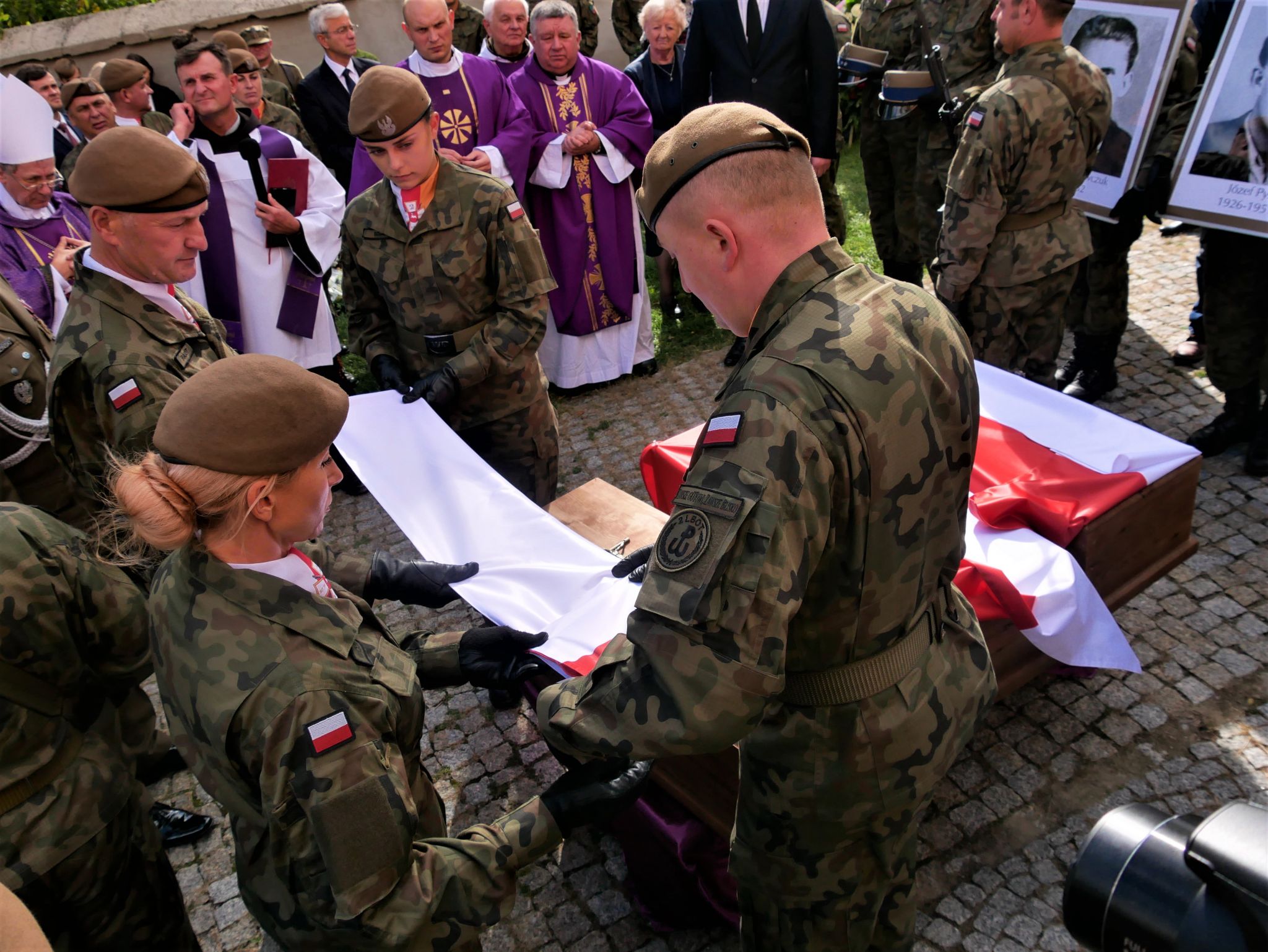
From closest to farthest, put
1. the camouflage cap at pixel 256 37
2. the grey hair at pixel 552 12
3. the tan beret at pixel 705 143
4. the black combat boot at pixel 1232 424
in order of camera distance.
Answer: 1. the tan beret at pixel 705 143
2. the black combat boot at pixel 1232 424
3. the grey hair at pixel 552 12
4. the camouflage cap at pixel 256 37

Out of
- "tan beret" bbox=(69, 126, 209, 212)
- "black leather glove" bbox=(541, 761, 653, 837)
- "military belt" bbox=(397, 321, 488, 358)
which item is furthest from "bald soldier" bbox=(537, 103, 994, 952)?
"military belt" bbox=(397, 321, 488, 358)

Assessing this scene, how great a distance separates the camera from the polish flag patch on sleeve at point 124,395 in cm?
279

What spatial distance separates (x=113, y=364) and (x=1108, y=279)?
4.99m

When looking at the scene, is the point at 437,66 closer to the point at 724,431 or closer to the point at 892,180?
the point at 892,180

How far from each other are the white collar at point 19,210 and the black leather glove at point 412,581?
8.64 ft

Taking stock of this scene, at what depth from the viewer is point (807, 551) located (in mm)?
1593

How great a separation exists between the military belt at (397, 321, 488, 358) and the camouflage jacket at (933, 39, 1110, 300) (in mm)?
2329

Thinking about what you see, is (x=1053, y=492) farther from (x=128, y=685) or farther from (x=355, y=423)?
(x=128, y=685)

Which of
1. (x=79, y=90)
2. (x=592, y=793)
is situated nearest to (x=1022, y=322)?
(x=592, y=793)

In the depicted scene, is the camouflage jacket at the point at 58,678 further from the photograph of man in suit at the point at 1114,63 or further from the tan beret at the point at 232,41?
the tan beret at the point at 232,41

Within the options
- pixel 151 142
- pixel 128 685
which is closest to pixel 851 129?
pixel 151 142

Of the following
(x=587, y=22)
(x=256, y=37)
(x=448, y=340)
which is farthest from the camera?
(x=587, y=22)

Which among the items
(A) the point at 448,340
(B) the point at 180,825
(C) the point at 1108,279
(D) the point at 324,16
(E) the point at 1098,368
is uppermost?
(D) the point at 324,16

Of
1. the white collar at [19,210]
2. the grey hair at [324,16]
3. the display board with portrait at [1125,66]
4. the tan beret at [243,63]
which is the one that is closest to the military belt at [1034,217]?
the display board with portrait at [1125,66]
